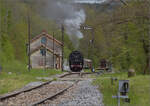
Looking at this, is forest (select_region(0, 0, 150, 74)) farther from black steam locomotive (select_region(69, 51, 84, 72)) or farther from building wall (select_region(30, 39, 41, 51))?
building wall (select_region(30, 39, 41, 51))

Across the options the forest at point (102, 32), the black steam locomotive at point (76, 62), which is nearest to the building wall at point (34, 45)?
the black steam locomotive at point (76, 62)

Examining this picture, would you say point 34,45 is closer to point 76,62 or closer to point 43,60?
point 43,60

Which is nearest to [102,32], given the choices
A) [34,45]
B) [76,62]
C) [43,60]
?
[76,62]

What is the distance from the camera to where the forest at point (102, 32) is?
7.07 metres

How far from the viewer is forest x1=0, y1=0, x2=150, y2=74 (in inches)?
279

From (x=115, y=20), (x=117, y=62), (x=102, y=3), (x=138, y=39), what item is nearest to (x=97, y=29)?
(x=115, y=20)

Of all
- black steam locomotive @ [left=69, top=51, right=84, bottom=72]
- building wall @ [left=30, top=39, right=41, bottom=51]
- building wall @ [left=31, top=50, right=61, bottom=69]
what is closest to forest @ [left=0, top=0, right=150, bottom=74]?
black steam locomotive @ [left=69, top=51, right=84, bottom=72]

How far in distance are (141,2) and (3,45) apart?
1107cm

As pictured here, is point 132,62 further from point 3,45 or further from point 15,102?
point 15,102

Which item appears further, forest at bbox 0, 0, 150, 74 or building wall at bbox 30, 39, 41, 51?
building wall at bbox 30, 39, 41, 51

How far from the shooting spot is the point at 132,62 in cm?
1511

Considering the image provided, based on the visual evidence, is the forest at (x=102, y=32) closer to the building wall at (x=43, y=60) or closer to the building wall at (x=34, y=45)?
the building wall at (x=43, y=60)

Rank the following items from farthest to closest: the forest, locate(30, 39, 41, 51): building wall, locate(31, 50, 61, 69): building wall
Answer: locate(30, 39, 41, 51): building wall
locate(31, 50, 61, 69): building wall
the forest

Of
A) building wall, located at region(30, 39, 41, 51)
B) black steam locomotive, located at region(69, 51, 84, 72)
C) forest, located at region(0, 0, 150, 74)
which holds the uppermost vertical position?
building wall, located at region(30, 39, 41, 51)
